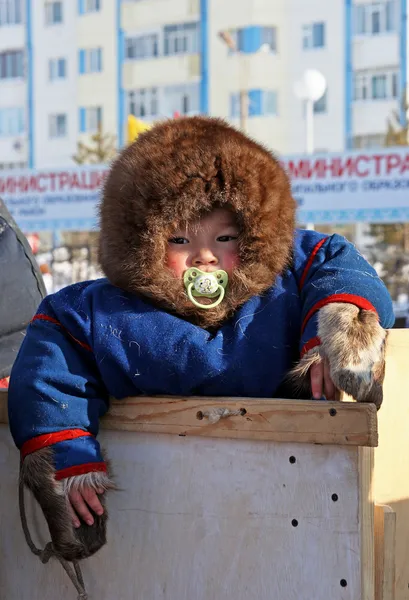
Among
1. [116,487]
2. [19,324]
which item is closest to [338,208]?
[19,324]

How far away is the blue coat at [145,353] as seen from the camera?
1847 millimetres

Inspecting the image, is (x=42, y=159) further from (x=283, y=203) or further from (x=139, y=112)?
(x=283, y=203)

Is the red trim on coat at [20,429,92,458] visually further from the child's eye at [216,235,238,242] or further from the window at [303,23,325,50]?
the window at [303,23,325,50]

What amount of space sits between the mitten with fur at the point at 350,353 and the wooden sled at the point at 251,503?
0.31 ft

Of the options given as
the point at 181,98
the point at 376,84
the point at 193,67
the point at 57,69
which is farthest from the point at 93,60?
the point at 376,84

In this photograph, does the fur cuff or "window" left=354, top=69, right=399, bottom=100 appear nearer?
the fur cuff

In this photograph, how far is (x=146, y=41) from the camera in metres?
32.2

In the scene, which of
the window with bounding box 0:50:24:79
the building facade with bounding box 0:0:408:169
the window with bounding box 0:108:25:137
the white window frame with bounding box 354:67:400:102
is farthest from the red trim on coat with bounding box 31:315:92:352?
the window with bounding box 0:50:24:79

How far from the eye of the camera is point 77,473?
184 centimetres

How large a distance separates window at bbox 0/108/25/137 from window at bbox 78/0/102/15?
4154 millimetres

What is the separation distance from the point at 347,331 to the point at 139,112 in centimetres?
3134

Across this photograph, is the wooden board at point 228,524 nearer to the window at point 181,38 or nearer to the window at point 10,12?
the window at point 181,38

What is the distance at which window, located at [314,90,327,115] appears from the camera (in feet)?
96.6

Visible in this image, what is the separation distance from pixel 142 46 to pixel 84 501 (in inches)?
1257
